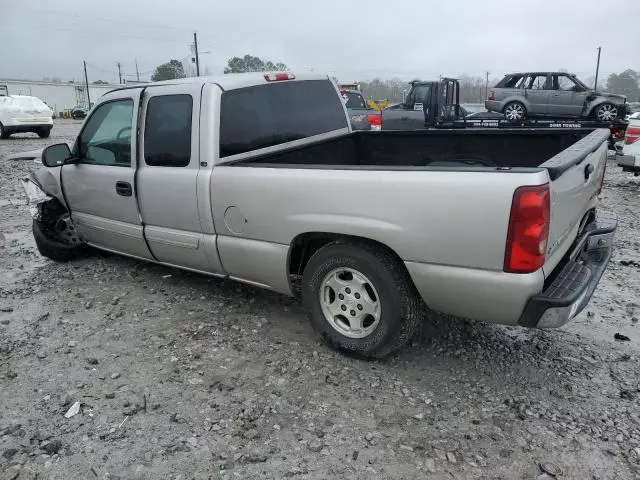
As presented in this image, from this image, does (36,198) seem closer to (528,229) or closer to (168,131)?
(168,131)

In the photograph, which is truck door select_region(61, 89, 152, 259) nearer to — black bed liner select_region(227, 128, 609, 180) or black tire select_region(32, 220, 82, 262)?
black tire select_region(32, 220, 82, 262)

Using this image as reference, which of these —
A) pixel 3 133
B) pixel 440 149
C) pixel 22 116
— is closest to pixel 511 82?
pixel 440 149

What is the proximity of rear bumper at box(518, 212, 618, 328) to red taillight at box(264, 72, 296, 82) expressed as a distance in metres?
2.58

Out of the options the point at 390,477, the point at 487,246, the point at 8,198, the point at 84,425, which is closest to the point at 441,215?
the point at 487,246

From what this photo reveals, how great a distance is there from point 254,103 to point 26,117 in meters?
19.8

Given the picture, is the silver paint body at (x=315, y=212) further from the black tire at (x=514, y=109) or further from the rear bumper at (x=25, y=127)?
the rear bumper at (x=25, y=127)

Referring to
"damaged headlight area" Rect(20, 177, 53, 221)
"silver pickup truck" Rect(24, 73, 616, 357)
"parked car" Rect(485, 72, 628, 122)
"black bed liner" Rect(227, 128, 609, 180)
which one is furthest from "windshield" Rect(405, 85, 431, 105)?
"damaged headlight area" Rect(20, 177, 53, 221)

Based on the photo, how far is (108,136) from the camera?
184 inches

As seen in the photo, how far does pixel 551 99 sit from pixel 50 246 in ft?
55.8

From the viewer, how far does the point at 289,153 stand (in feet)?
14.0

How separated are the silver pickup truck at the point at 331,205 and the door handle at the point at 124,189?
0.01 metres

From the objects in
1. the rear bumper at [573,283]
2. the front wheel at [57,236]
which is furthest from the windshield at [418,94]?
the rear bumper at [573,283]

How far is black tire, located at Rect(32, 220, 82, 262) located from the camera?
542 centimetres

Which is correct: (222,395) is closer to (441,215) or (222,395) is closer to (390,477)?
(390,477)
